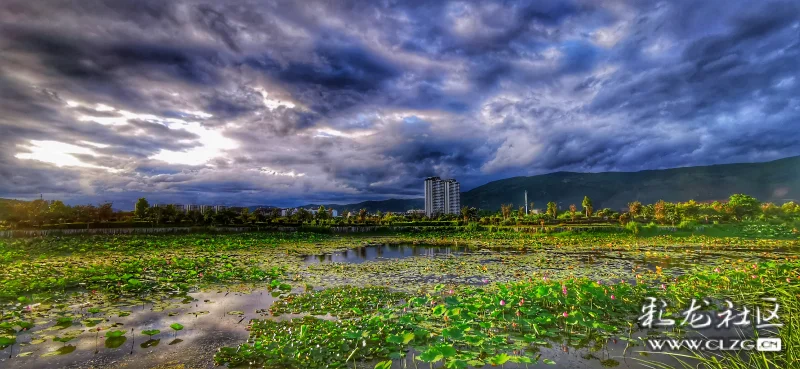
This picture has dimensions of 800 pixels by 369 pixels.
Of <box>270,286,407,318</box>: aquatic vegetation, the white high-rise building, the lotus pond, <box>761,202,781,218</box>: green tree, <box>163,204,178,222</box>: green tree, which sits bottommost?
<box>270,286,407,318</box>: aquatic vegetation

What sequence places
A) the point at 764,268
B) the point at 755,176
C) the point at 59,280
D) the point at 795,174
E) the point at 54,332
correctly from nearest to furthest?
the point at 54,332
the point at 764,268
the point at 59,280
the point at 795,174
the point at 755,176

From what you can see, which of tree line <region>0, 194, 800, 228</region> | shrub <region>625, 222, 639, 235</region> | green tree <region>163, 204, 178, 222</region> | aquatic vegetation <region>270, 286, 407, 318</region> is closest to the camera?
aquatic vegetation <region>270, 286, 407, 318</region>

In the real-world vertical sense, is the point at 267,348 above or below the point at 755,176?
below

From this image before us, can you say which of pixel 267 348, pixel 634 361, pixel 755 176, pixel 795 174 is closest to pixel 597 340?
pixel 634 361

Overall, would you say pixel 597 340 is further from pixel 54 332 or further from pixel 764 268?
pixel 54 332

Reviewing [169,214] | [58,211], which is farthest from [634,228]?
[58,211]

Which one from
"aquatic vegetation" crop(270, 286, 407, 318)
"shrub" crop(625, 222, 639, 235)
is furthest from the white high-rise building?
"aquatic vegetation" crop(270, 286, 407, 318)

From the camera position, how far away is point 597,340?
6102mm

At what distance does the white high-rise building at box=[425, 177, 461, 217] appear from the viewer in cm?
16825

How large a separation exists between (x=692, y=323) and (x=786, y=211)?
173 feet

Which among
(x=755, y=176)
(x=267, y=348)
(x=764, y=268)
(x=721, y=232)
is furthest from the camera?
(x=755, y=176)

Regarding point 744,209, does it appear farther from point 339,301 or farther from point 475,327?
point 339,301

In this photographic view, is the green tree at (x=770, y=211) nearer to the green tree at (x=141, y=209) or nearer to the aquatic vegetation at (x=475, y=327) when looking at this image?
the aquatic vegetation at (x=475, y=327)

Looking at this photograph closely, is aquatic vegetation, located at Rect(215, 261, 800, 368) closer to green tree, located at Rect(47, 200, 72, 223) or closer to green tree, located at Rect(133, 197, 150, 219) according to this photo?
green tree, located at Rect(47, 200, 72, 223)
